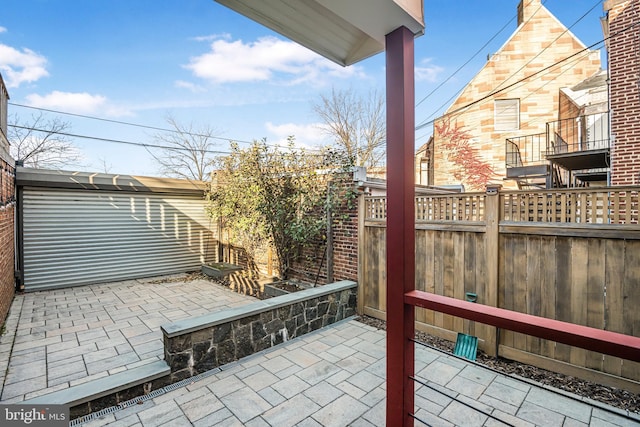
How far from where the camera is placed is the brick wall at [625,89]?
17.3 feet

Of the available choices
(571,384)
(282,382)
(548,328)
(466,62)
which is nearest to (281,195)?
(282,382)

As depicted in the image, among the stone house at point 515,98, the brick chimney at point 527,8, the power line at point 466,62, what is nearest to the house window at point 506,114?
the stone house at point 515,98

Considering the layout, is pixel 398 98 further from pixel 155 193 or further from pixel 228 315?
pixel 155 193

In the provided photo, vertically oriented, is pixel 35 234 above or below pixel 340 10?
below

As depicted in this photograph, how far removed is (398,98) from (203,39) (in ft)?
30.4

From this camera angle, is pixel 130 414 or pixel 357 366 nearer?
pixel 130 414

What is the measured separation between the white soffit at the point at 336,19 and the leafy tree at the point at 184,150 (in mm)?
13004

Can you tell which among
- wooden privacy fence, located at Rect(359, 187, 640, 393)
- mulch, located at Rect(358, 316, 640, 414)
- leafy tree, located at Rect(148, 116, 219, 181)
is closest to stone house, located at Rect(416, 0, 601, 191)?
wooden privacy fence, located at Rect(359, 187, 640, 393)

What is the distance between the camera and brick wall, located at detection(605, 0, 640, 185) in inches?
207

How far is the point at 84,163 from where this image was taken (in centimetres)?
1458

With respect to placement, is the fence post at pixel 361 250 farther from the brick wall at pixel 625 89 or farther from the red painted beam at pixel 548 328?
the brick wall at pixel 625 89

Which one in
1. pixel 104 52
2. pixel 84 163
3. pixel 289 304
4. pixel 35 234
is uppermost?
pixel 104 52

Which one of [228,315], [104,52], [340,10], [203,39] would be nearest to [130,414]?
[228,315]

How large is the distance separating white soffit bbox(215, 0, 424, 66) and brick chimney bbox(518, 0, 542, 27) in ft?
41.7
